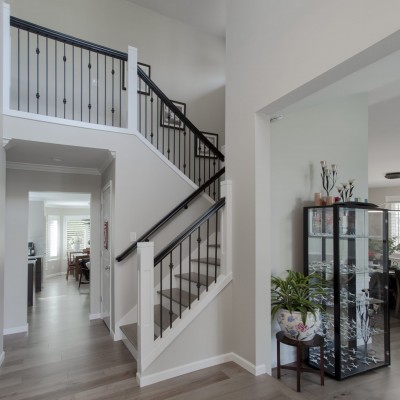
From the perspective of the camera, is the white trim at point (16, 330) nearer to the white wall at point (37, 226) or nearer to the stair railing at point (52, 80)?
the stair railing at point (52, 80)

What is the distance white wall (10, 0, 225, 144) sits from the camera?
172 inches

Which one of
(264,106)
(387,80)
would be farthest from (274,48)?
(387,80)

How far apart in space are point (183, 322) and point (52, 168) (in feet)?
10.1

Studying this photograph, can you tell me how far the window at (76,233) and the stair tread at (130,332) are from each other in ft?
23.7

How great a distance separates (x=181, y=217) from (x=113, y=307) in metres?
1.43

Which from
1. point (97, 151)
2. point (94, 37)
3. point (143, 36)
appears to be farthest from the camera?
point (143, 36)

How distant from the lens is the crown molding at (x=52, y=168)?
13.2 ft

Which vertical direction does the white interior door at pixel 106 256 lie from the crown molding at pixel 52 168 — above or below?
below

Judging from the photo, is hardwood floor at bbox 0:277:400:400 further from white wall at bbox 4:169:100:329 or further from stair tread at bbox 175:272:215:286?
stair tread at bbox 175:272:215:286

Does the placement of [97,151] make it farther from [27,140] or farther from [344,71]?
[344,71]

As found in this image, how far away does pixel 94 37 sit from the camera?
4578 mm

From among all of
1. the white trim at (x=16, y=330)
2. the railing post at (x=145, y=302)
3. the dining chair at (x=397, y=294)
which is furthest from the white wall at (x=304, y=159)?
the white trim at (x=16, y=330)

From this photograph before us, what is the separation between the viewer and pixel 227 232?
2932mm

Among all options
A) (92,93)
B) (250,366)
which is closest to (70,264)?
(92,93)
